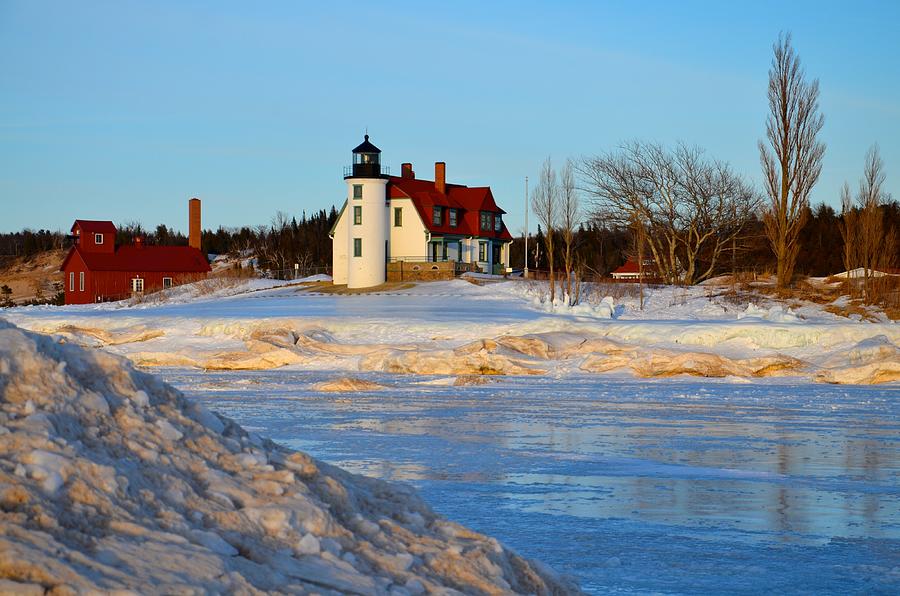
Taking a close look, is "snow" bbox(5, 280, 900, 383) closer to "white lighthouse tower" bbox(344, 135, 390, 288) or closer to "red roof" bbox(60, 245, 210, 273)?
"white lighthouse tower" bbox(344, 135, 390, 288)

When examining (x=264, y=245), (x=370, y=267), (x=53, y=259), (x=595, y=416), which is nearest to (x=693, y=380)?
(x=595, y=416)

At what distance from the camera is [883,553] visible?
743cm

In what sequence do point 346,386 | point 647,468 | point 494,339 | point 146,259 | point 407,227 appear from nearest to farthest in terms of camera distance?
1. point 647,468
2. point 346,386
3. point 494,339
4. point 407,227
5. point 146,259

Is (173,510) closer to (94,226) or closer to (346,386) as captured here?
(346,386)

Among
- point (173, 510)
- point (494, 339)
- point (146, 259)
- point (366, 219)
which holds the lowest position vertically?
point (494, 339)

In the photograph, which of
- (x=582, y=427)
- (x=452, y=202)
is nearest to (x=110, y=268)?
(x=452, y=202)

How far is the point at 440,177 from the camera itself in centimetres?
6394

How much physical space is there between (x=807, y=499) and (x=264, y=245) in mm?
86072

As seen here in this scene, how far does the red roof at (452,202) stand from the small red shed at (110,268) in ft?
50.5

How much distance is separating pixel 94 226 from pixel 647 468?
63427mm

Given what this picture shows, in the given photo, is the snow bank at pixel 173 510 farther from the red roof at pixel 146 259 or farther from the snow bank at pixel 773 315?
the red roof at pixel 146 259

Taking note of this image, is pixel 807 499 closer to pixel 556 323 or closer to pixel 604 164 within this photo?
pixel 556 323

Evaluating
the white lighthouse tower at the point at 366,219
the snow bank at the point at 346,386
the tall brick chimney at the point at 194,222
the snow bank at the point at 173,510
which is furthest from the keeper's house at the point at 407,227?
the snow bank at the point at 173,510

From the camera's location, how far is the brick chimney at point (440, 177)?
209 feet
